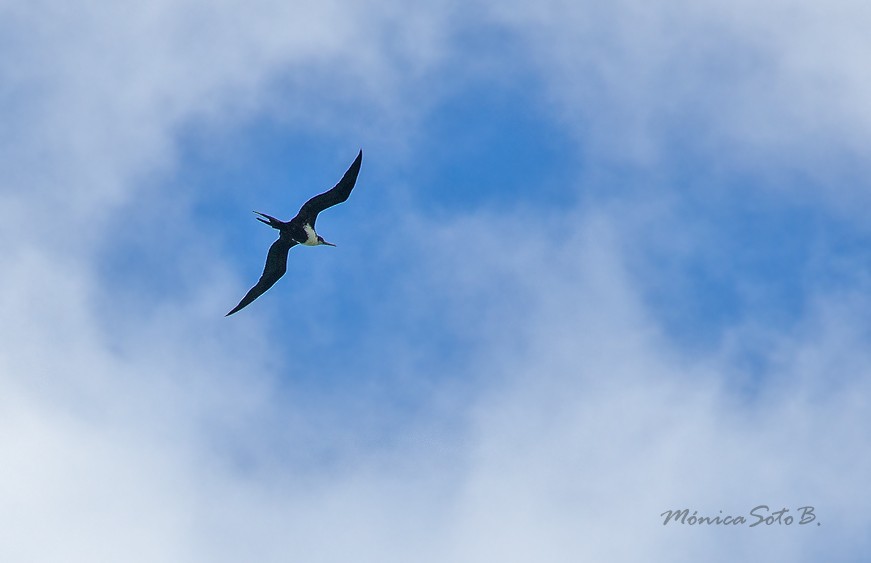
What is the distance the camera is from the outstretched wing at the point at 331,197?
163 ft

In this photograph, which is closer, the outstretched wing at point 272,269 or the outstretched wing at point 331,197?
the outstretched wing at point 331,197

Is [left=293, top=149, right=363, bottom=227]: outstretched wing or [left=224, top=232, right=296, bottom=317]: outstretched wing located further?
[left=224, top=232, right=296, bottom=317]: outstretched wing

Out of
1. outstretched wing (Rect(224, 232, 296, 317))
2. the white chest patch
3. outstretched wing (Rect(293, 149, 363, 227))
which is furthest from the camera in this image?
outstretched wing (Rect(224, 232, 296, 317))

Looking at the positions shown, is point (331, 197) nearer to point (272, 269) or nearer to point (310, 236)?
point (310, 236)

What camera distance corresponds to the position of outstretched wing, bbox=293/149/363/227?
4975 cm

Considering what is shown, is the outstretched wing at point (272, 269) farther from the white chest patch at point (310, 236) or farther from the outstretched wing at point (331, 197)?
the outstretched wing at point (331, 197)

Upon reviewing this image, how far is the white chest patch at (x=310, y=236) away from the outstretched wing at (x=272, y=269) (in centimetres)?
76

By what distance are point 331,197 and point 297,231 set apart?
9.96ft

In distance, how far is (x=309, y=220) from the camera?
170 ft

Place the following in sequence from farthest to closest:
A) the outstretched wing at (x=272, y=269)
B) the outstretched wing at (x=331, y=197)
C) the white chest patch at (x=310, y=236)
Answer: the outstretched wing at (x=272, y=269), the white chest patch at (x=310, y=236), the outstretched wing at (x=331, y=197)

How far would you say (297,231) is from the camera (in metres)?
52.2

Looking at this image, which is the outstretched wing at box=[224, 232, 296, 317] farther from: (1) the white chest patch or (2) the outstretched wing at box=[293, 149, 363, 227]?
(2) the outstretched wing at box=[293, 149, 363, 227]

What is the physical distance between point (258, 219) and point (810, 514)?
99.1 feet

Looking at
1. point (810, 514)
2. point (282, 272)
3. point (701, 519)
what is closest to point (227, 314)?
point (282, 272)
